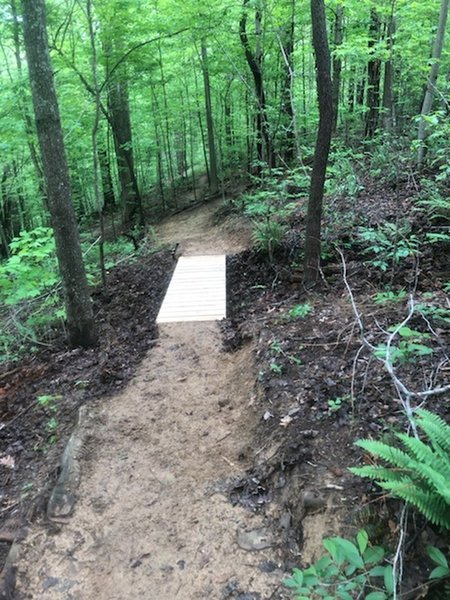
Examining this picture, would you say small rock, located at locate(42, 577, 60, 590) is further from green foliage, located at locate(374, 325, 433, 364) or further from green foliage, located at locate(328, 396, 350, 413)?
green foliage, located at locate(374, 325, 433, 364)

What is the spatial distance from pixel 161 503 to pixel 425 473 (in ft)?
7.56

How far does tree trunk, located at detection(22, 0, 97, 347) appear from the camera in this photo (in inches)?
190

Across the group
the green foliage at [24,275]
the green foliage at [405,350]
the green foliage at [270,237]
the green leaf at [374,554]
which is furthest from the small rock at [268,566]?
the green foliage at [270,237]

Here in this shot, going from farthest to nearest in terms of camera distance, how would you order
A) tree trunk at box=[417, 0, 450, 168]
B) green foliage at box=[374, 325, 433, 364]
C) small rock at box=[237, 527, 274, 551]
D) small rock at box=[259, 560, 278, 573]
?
tree trunk at box=[417, 0, 450, 168], green foliage at box=[374, 325, 433, 364], small rock at box=[237, 527, 274, 551], small rock at box=[259, 560, 278, 573]

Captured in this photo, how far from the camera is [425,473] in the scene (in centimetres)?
196

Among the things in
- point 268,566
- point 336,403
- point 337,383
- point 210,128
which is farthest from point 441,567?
point 210,128

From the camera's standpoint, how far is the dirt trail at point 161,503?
2.85 metres

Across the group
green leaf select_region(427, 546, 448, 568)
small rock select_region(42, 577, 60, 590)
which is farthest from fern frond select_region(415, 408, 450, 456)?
small rock select_region(42, 577, 60, 590)

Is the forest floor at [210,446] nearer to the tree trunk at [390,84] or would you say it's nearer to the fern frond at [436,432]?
the fern frond at [436,432]

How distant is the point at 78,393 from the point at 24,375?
3.98 feet

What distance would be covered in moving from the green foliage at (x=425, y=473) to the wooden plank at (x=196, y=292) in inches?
174

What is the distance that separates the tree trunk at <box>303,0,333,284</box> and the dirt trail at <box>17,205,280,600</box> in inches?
77.0

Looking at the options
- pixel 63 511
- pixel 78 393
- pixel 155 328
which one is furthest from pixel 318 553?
pixel 155 328

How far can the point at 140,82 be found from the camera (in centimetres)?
1359
